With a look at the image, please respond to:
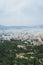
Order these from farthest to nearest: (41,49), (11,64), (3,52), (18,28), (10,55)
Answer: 1. (18,28)
2. (41,49)
3. (3,52)
4. (10,55)
5. (11,64)

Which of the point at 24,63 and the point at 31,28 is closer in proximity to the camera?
the point at 24,63

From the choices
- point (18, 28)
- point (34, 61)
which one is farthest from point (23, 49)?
point (18, 28)

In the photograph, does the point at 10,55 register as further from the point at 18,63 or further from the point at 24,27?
the point at 24,27

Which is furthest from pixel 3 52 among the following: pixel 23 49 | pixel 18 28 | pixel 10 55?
pixel 18 28

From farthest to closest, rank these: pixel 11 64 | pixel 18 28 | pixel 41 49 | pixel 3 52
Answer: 1. pixel 18 28
2. pixel 41 49
3. pixel 3 52
4. pixel 11 64

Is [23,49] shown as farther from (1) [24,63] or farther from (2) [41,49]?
(1) [24,63]

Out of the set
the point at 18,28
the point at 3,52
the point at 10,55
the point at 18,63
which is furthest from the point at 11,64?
the point at 18,28

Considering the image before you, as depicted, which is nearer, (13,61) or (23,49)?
(13,61)

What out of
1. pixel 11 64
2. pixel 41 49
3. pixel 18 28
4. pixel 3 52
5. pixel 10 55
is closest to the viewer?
pixel 11 64
